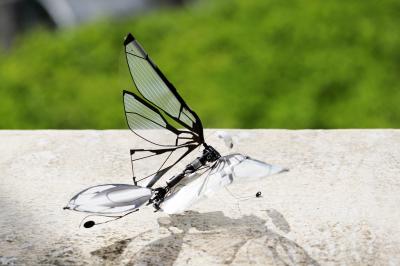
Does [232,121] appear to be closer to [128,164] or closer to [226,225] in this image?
[128,164]

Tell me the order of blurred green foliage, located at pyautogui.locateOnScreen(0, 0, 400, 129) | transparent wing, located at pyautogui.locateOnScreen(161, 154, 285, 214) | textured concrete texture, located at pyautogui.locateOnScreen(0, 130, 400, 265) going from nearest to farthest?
transparent wing, located at pyautogui.locateOnScreen(161, 154, 285, 214) → textured concrete texture, located at pyautogui.locateOnScreen(0, 130, 400, 265) → blurred green foliage, located at pyautogui.locateOnScreen(0, 0, 400, 129)

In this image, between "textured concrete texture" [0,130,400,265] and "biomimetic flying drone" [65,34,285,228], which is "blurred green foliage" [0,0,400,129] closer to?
"textured concrete texture" [0,130,400,265]

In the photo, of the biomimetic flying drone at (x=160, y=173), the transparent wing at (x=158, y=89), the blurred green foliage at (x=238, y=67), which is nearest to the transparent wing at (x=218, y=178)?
the biomimetic flying drone at (x=160, y=173)

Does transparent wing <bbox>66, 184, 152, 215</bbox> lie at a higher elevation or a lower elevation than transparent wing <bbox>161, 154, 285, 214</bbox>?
higher

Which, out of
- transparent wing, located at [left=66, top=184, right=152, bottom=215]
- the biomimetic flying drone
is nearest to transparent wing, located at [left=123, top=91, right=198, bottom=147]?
the biomimetic flying drone

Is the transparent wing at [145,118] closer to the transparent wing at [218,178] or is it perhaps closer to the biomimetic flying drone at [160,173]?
the biomimetic flying drone at [160,173]

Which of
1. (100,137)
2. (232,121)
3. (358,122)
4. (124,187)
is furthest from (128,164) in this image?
(358,122)

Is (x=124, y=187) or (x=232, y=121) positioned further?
(x=232, y=121)
